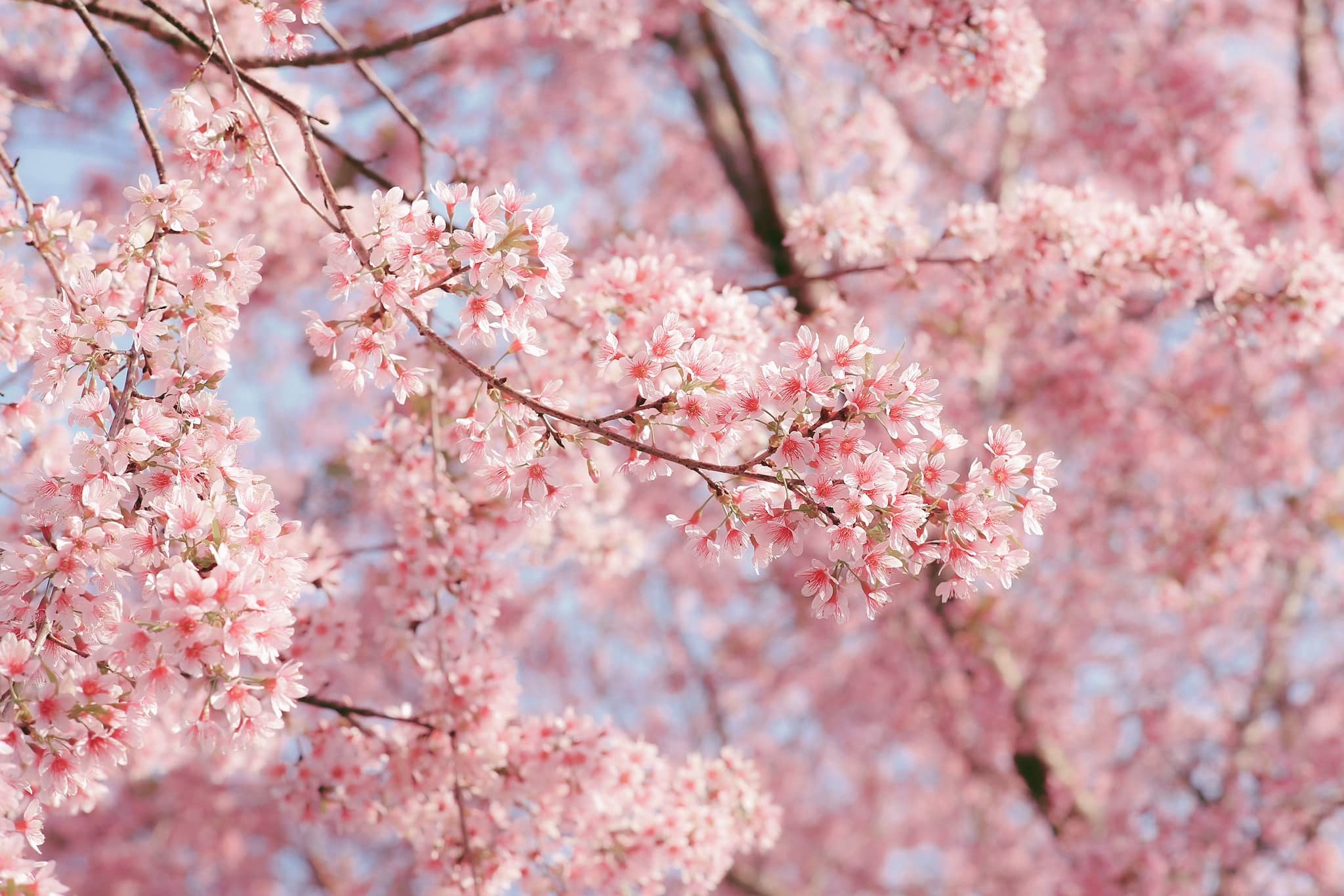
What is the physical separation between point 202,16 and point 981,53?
3.05m

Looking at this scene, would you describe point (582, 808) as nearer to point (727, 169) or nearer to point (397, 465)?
point (397, 465)

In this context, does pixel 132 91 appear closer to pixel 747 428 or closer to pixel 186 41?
pixel 186 41

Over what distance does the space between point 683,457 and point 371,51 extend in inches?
76.2

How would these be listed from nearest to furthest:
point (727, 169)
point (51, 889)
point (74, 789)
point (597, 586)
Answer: point (51, 889), point (74, 789), point (727, 169), point (597, 586)

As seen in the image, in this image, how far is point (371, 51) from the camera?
3.12 metres

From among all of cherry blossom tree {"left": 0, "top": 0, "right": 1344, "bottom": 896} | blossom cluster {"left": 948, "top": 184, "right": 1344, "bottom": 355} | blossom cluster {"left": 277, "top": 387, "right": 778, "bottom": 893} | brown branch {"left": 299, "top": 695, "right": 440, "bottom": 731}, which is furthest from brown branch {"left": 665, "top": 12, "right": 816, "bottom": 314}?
brown branch {"left": 299, "top": 695, "right": 440, "bottom": 731}

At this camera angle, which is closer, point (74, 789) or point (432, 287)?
point (74, 789)

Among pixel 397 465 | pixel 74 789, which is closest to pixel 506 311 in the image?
pixel 74 789

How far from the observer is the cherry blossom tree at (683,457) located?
6.95 ft

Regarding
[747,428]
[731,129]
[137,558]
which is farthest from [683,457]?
[731,129]

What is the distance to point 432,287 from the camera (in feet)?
7.31

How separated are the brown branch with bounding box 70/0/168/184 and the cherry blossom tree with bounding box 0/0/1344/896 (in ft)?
0.17

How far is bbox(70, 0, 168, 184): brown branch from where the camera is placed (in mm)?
2453

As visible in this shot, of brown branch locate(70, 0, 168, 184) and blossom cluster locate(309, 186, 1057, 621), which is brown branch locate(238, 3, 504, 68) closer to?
brown branch locate(70, 0, 168, 184)
